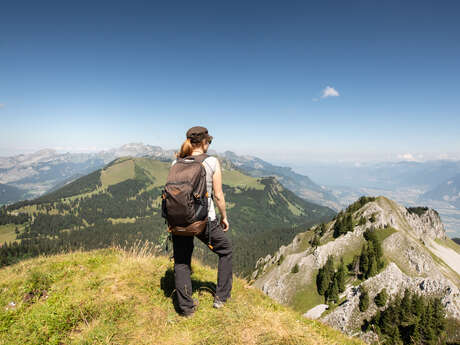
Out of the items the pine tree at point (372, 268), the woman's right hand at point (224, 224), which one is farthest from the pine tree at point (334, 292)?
the woman's right hand at point (224, 224)

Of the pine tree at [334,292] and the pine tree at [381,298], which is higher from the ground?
the pine tree at [381,298]

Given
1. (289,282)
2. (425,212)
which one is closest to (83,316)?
(289,282)

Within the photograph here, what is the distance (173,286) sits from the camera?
22.2ft

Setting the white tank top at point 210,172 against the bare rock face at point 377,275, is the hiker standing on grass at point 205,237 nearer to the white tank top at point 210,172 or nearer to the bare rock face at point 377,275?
the white tank top at point 210,172

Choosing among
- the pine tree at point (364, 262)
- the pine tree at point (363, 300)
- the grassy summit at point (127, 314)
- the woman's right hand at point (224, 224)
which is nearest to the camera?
the grassy summit at point (127, 314)

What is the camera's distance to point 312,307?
5028 centimetres

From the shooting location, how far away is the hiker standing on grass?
5145 mm

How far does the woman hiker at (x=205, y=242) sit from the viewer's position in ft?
17.1

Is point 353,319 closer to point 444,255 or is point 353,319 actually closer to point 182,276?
point 182,276

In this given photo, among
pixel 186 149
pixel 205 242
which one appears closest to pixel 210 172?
pixel 186 149

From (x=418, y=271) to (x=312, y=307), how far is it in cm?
2525

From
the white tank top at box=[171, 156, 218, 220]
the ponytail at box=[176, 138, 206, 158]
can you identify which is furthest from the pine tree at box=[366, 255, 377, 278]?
the ponytail at box=[176, 138, 206, 158]

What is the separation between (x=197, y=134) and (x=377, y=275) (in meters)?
54.2

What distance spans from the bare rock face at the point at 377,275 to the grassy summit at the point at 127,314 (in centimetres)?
3164
